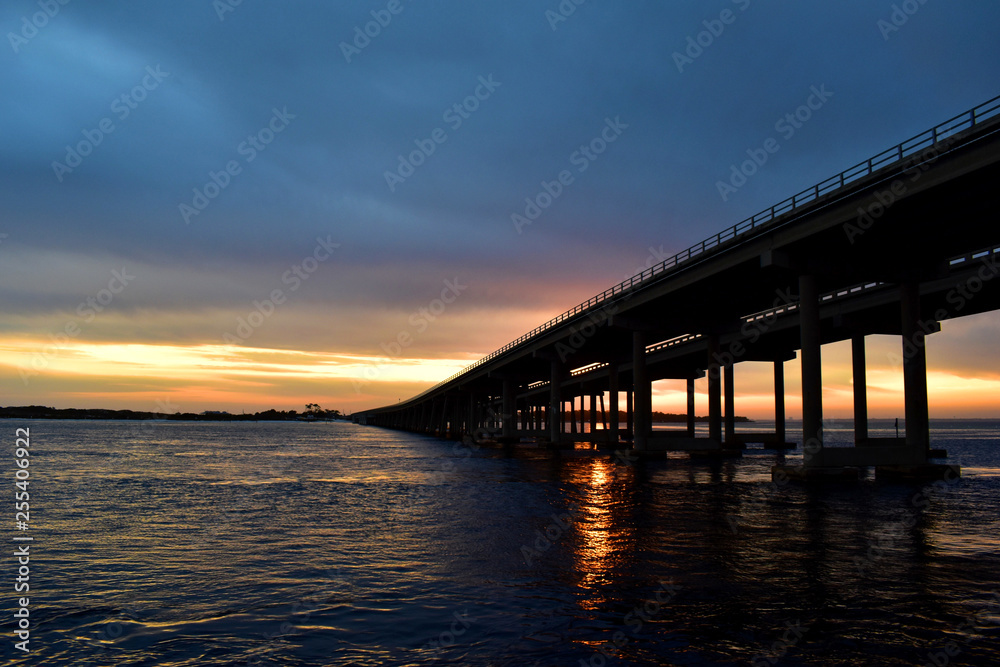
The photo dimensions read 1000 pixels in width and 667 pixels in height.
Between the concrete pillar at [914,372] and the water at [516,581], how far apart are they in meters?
13.2

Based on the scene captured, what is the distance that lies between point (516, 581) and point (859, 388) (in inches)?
2692

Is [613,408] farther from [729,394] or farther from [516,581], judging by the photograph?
[516,581]

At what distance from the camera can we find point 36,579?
16.8 metres

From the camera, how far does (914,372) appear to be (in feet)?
151

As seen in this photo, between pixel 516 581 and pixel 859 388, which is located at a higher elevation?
pixel 859 388

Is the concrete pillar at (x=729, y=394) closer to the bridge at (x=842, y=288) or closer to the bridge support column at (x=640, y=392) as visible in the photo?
the bridge at (x=842, y=288)

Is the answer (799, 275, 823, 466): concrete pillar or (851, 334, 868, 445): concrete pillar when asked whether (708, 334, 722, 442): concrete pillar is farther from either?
(799, 275, 823, 466): concrete pillar

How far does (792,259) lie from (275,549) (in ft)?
119

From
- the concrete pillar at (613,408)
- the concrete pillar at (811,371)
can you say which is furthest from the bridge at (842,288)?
the concrete pillar at (613,408)

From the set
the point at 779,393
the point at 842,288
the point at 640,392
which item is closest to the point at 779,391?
the point at 779,393

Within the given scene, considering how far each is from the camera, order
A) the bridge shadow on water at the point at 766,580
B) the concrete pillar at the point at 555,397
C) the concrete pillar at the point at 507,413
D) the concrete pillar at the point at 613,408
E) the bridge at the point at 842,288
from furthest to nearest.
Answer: the concrete pillar at the point at 507,413, the concrete pillar at the point at 613,408, the concrete pillar at the point at 555,397, the bridge at the point at 842,288, the bridge shadow on water at the point at 766,580

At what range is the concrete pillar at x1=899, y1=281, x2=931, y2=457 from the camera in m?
45.4

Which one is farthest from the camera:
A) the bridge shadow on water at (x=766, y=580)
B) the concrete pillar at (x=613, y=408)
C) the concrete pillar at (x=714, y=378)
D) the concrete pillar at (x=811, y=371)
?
the concrete pillar at (x=613, y=408)

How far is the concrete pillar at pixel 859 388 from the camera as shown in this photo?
7131 cm
